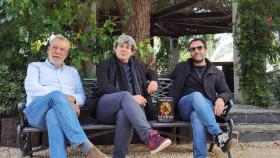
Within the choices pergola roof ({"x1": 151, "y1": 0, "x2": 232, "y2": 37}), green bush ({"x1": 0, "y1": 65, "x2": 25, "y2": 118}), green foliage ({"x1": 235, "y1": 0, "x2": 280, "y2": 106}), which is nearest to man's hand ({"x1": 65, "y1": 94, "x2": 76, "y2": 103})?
green bush ({"x1": 0, "y1": 65, "x2": 25, "y2": 118})

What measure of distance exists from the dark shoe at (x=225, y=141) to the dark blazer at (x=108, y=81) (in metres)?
0.78

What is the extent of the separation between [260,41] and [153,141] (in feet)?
15.0

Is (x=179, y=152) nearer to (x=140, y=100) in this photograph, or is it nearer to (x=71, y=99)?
(x=140, y=100)

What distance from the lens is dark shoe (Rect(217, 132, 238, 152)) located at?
149 inches

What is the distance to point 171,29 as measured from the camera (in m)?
13.9

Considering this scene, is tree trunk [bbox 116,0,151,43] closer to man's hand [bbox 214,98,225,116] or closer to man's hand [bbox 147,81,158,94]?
man's hand [bbox 147,81,158,94]

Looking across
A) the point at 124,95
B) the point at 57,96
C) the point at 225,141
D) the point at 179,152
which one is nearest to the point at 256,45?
the point at 179,152

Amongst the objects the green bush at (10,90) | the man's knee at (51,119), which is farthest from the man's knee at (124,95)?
the green bush at (10,90)

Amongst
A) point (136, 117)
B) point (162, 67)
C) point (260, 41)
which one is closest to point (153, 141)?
point (136, 117)

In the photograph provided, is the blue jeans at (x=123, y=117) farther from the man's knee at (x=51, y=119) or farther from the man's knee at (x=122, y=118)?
the man's knee at (x=51, y=119)

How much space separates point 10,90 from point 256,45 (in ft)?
14.9

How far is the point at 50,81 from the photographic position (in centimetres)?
406

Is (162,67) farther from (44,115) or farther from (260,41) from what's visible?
(44,115)

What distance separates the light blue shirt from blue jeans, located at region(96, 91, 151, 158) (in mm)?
296
